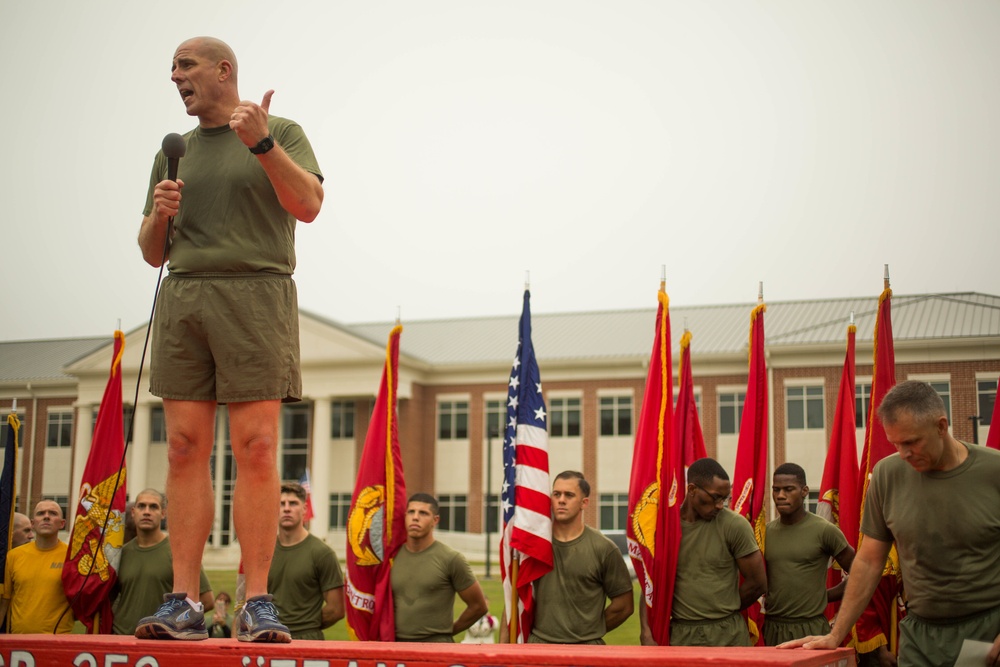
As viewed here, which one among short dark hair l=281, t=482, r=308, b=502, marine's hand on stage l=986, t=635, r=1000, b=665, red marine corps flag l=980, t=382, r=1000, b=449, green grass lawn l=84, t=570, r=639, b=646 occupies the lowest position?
green grass lawn l=84, t=570, r=639, b=646

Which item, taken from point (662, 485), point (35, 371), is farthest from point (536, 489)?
point (35, 371)

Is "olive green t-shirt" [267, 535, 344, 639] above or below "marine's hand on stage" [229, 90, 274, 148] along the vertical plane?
below

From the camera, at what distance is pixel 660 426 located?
7805 mm

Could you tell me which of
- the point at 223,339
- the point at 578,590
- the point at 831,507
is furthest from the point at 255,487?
the point at 831,507

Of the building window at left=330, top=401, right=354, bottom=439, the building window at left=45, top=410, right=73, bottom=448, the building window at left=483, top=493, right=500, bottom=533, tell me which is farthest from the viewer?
Result: the building window at left=330, top=401, right=354, bottom=439

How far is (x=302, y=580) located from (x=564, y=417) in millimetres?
35414

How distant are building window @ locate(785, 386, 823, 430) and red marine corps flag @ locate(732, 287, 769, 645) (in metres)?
29.6

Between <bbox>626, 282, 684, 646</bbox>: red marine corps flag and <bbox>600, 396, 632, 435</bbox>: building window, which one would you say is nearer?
<bbox>626, 282, 684, 646</bbox>: red marine corps flag

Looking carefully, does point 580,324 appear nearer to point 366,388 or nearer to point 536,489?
point 366,388

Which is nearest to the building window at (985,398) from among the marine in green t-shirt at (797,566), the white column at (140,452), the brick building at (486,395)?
the brick building at (486,395)

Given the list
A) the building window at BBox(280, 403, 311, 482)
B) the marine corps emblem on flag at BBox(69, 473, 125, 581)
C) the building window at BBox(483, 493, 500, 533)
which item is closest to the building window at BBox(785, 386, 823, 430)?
the building window at BBox(483, 493, 500, 533)

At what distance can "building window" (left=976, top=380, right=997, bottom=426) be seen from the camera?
2855 cm

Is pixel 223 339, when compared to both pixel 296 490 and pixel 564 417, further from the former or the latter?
pixel 564 417

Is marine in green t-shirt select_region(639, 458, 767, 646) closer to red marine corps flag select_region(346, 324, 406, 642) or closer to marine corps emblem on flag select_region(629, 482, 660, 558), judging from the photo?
marine corps emblem on flag select_region(629, 482, 660, 558)
